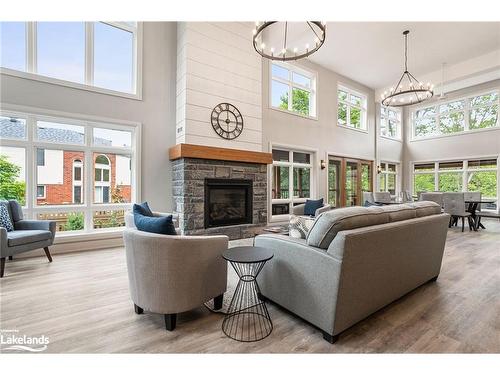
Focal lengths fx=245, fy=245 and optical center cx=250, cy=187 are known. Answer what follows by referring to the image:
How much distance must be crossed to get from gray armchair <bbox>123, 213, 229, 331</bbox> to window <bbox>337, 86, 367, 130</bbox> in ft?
24.0

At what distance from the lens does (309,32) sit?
5508 millimetres

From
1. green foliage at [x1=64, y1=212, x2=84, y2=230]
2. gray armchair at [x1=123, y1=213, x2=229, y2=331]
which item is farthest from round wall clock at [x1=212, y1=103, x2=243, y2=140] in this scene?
gray armchair at [x1=123, y1=213, x2=229, y2=331]

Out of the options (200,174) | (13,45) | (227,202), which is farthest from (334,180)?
(13,45)

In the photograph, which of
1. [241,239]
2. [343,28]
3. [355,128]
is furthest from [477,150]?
[241,239]

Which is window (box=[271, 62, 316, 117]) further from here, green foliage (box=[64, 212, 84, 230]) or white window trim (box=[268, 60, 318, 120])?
green foliage (box=[64, 212, 84, 230])

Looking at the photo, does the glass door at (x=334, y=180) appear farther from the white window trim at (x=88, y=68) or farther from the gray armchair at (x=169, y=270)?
the gray armchair at (x=169, y=270)

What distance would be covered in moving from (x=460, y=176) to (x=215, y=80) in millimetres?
9440

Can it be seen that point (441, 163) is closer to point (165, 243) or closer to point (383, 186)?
point (383, 186)

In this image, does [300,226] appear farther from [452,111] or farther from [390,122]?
[452,111]

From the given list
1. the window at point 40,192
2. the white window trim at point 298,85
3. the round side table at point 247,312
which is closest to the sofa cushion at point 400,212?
the round side table at point 247,312

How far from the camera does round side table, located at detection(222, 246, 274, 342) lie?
189cm

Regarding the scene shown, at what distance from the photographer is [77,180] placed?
4375 mm

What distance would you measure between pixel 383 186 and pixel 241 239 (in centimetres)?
723
